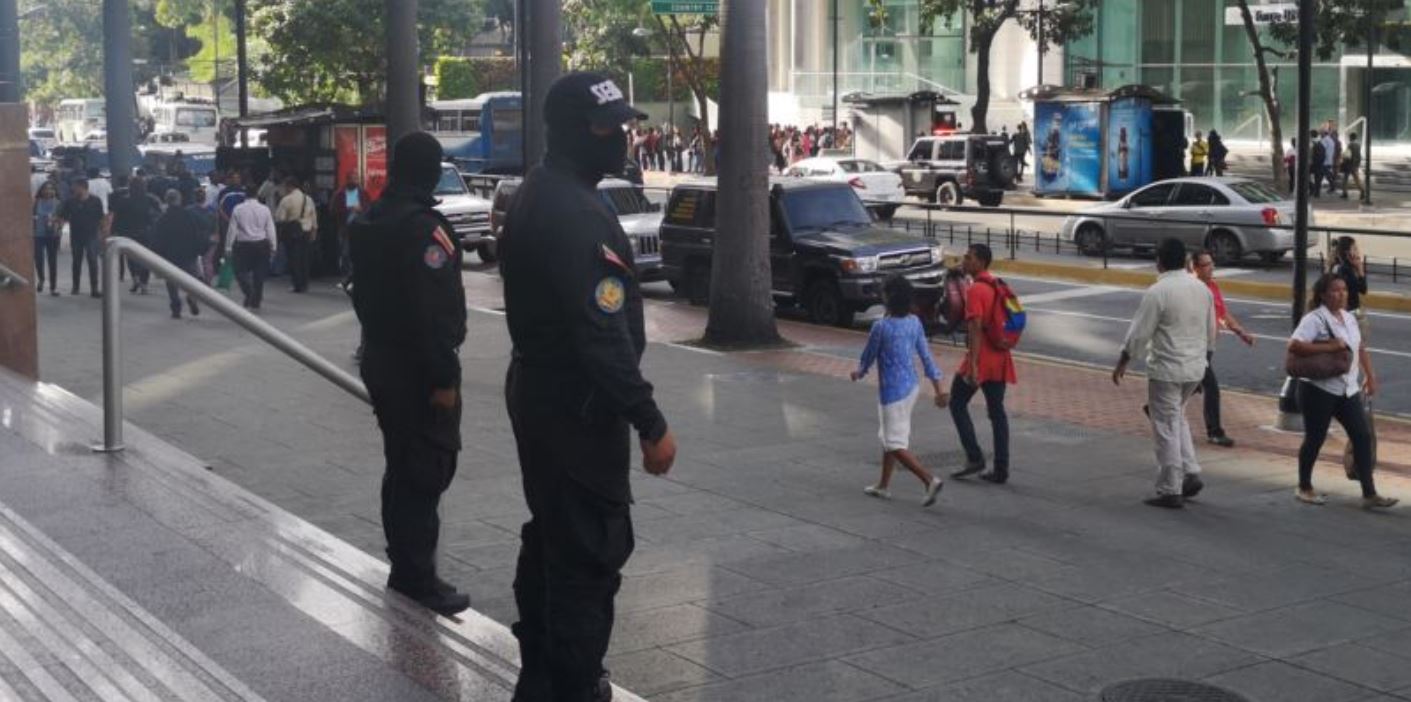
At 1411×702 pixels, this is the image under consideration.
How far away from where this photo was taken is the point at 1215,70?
177 ft

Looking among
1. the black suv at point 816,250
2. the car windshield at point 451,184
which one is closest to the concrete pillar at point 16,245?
the black suv at point 816,250

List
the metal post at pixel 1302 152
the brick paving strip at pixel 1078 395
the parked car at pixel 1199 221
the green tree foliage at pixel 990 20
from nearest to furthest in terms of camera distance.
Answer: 1. the brick paving strip at pixel 1078 395
2. the metal post at pixel 1302 152
3. the parked car at pixel 1199 221
4. the green tree foliage at pixel 990 20

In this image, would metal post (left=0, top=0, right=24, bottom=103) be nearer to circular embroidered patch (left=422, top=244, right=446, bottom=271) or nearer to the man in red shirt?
the man in red shirt

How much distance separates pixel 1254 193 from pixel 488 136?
1273 inches

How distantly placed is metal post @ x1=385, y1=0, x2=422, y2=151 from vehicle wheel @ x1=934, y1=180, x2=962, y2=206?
28.4 m

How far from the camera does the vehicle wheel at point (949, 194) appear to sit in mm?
44750

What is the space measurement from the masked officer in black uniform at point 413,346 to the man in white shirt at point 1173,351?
5.47 m

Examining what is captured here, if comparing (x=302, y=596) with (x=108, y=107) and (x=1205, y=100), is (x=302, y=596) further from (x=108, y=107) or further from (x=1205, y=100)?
(x=1205, y=100)

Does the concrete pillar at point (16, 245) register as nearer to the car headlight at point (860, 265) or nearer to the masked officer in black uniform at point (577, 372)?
the masked officer in black uniform at point (577, 372)

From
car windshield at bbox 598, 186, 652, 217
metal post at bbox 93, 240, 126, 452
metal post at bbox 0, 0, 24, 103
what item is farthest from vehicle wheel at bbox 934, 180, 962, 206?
metal post at bbox 93, 240, 126, 452

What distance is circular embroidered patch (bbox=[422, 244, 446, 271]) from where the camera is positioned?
6.90m

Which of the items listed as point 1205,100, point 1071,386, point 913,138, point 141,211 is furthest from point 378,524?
point 1205,100

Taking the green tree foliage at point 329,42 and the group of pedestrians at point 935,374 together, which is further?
the green tree foliage at point 329,42

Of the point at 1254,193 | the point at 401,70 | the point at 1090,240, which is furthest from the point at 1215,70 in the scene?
the point at 401,70
